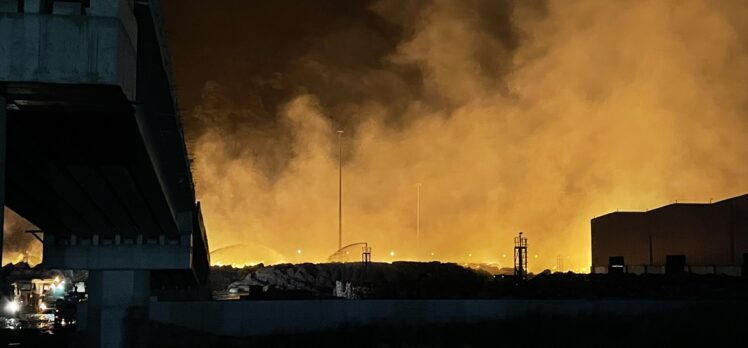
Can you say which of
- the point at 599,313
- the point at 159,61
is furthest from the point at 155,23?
the point at 599,313

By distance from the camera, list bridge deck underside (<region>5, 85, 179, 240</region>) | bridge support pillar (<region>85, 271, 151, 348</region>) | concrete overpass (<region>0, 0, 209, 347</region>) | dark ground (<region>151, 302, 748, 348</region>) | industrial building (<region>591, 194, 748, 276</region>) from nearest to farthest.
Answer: concrete overpass (<region>0, 0, 209, 347</region>)
bridge deck underside (<region>5, 85, 179, 240</region>)
dark ground (<region>151, 302, 748, 348</region>)
bridge support pillar (<region>85, 271, 151, 348</region>)
industrial building (<region>591, 194, 748, 276</region>)

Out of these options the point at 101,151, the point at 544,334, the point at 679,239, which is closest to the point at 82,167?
the point at 101,151

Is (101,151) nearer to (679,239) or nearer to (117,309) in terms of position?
(117,309)

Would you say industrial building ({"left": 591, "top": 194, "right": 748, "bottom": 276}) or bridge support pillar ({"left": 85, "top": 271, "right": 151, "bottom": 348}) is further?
industrial building ({"left": 591, "top": 194, "right": 748, "bottom": 276})

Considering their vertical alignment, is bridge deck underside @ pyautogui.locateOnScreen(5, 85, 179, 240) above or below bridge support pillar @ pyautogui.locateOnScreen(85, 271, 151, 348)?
above

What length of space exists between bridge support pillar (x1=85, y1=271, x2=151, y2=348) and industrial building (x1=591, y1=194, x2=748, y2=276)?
38.3 m

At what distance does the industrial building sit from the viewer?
221 feet

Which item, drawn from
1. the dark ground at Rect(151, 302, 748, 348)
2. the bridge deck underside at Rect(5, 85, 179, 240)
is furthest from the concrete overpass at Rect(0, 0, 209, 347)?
the dark ground at Rect(151, 302, 748, 348)

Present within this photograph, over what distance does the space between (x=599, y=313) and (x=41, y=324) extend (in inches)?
1419

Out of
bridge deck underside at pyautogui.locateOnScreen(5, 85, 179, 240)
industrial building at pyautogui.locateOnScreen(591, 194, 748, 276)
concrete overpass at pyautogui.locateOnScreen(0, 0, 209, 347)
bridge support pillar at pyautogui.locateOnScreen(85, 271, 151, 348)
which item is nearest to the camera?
concrete overpass at pyautogui.locateOnScreen(0, 0, 209, 347)

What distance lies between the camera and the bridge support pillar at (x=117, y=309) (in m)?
36.5

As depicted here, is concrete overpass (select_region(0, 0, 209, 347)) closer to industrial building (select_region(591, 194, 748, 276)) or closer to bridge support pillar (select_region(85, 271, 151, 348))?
bridge support pillar (select_region(85, 271, 151, 348))

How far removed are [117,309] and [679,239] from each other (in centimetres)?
4919

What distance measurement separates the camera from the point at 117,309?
3706 centimetres
